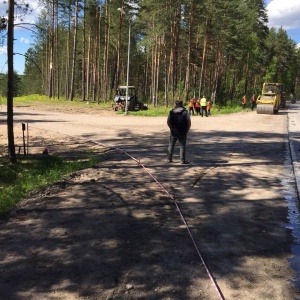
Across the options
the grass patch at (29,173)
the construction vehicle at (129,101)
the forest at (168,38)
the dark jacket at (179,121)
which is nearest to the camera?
the grass patch at (29,173)

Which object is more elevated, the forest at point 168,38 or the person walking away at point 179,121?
the forest at point 168,38

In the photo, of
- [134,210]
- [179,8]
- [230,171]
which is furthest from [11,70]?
[179,8]

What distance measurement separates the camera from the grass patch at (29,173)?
23.3 ft

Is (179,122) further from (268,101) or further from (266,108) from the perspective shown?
(268,101)

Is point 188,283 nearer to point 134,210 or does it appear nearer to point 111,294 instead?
point 111,294

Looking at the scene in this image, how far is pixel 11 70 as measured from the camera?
10039 mm

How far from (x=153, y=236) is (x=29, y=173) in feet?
17.7

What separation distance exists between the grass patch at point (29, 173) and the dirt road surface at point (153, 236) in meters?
0.35

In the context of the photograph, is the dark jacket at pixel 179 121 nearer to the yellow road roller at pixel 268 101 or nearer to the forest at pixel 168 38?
the forest at pixel 168 38

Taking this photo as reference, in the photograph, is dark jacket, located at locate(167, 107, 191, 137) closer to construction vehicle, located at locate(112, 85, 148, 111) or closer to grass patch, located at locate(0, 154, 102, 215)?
grass patch, located at locate(0, 154, 102, 215)

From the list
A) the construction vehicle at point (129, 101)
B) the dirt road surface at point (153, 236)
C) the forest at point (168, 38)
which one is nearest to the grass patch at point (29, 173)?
the dirt road surface at point (153, 236)

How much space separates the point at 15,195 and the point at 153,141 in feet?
28.3

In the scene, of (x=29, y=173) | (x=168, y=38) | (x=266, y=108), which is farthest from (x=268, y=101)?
(x=29, y=173)

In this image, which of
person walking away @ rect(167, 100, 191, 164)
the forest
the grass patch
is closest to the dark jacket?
person walking away @ rect(167, 100, 191, 164)
